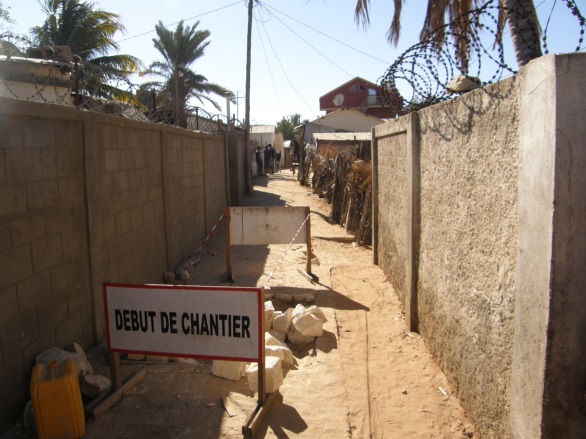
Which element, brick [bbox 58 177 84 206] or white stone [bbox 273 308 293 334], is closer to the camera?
brick [bbox 58 177 84 206]

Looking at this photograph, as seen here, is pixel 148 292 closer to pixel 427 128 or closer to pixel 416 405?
pixel 416 405

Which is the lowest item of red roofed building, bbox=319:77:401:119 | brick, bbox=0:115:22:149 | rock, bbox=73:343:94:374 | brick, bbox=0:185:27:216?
rock, bbox=73:343:94:374

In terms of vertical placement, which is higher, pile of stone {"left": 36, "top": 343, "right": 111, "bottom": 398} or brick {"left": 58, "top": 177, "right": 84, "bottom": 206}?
brick {"left": 58, "top": 177, "right": 84, "bottom": 206}

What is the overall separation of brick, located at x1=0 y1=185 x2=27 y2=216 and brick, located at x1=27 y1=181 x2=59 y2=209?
3.3 inches

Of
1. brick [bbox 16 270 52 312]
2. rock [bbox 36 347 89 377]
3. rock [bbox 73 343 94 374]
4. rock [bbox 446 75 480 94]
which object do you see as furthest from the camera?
rock [bbox 446 75 480 94]

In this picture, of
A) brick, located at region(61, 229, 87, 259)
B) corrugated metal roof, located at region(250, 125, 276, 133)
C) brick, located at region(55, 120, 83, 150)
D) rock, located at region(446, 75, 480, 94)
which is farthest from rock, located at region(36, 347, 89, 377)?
corrugated metal roof, located at region(250, 125, 276, 133)

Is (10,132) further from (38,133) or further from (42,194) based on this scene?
(42,194)

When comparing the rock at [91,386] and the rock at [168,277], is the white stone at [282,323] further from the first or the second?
the rock at [168,277]

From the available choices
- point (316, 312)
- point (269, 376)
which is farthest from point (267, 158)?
point (269, 376)

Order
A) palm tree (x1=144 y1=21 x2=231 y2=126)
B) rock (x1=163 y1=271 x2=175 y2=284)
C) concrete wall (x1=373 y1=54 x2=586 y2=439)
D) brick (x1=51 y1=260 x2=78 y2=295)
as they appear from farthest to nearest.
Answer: palm tree (x1=144 y1=21 x2=231 y2=126), rock (x1=163 y1=271 x2=175 y2=284), brick (x1=51 y1=260 x2=78 y2=295), concrete wall (x1=373 y1=54 x2=586 y2=439)

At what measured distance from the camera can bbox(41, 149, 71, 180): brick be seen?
416 cm

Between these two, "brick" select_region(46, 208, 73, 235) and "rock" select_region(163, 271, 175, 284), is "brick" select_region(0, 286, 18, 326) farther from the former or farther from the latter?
"rock" select_region(163, 271, 175, 284)

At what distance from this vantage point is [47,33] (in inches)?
731

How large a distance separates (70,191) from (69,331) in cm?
125
